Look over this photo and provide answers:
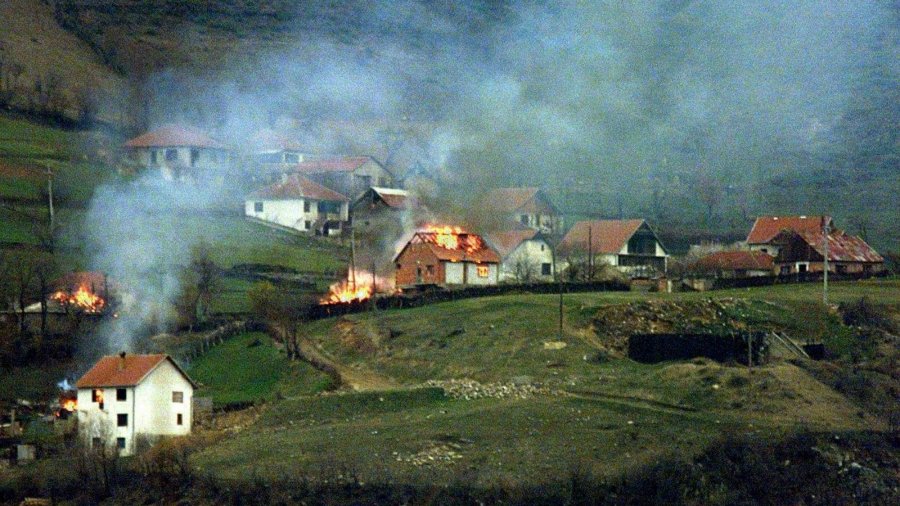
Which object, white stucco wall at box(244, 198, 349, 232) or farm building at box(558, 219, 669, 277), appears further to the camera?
white stucco wall at box(244, 198, 349, 232)

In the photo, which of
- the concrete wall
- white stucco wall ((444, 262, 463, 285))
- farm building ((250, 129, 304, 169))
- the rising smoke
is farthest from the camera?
farm building ((250, 129, 304, 169))

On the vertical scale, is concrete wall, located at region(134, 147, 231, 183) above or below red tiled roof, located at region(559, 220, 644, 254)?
above

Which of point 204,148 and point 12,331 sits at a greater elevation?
point 204,148

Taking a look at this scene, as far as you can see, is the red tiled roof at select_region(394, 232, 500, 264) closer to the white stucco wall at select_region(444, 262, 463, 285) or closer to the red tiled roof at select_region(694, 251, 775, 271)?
the white stucco wall at select_region(444, 262, 463, 285)

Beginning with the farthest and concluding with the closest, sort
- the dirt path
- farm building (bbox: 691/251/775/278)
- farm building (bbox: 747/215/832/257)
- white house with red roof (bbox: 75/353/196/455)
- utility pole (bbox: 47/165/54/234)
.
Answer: farm building (bbox: 747/215/832/257) < farm building (bbox: 691/251/775/278) < utility pole (bbox: 47/165/54/234) < the dirt path < white house with red roof (bbox: 75/353/196/455)

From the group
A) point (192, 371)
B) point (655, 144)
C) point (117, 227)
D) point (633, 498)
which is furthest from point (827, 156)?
point (633, 498)

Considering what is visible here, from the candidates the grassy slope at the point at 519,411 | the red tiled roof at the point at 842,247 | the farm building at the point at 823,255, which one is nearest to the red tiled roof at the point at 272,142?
the farm building at the point at 823,255

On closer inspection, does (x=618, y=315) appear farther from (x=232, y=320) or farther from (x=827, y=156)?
(x=827, y=156)

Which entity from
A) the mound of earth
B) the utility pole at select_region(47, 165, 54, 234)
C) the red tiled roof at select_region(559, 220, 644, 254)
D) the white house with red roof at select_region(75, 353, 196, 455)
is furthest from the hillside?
the white house with red roof at select_region(75, 353, 196, 455)
